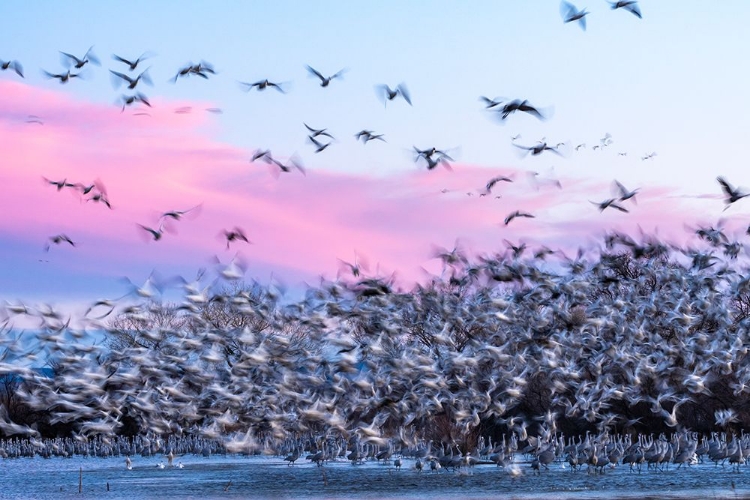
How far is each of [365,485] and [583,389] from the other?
36.9 feet

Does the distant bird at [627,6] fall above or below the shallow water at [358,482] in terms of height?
above

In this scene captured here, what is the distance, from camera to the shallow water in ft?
99.6

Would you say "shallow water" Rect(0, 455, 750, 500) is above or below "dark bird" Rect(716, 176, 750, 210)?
below

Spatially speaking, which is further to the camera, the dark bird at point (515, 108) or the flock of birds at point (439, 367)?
the flock of birds at point (439, 367)

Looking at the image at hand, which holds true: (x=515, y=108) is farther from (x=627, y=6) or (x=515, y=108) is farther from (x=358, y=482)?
(x=358, y=482)

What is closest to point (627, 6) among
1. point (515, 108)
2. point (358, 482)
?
point (515, 108)

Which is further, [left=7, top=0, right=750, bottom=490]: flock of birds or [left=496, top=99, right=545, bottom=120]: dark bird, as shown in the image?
[left=7, top=0, right=750, bottom=490]: flock of birds

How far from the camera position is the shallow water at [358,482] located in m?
30.4

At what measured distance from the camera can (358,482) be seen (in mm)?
34250

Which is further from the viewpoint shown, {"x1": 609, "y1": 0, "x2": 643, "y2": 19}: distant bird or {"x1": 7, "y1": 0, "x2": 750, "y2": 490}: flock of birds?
{"x1": 7, "y1": 0, "x2": 750, "y2": 490}: flock of birds

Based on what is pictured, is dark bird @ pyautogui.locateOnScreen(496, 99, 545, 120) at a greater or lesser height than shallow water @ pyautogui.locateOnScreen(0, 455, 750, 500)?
greater

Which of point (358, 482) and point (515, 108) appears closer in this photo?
point (515, 108)

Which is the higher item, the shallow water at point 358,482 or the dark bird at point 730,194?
the dark bird at point 730,194

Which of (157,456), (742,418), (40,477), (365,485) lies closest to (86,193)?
(365,485)
